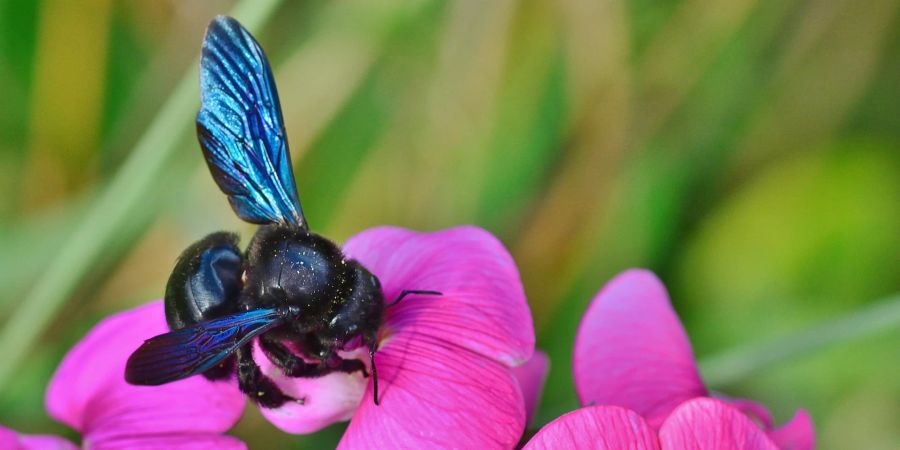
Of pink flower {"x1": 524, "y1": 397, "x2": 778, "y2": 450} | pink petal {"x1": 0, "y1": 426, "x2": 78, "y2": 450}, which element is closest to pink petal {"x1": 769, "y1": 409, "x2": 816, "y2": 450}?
pink flower {"x1": 524, "y1": 397, "x2": 778, "y2": 450}

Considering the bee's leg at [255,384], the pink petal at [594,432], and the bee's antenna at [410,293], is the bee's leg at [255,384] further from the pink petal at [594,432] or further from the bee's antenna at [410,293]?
the pink petal at [594,432]

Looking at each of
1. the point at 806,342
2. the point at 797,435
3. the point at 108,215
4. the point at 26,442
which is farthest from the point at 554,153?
the point at 26,442

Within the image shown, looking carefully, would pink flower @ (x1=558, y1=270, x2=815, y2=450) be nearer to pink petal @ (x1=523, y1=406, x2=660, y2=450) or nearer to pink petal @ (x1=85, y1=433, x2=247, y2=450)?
pink petal @ (x1=523, y1=406, x2=660, y2=450)

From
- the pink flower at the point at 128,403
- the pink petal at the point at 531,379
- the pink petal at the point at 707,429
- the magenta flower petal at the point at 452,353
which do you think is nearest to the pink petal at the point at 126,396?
the pink flower at the point at 128,403

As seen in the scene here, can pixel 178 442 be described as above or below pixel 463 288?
below

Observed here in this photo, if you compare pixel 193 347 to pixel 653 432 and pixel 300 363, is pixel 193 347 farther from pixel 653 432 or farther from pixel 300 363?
pixel 653 432

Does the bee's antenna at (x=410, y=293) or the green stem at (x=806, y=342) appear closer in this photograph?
the bee's antenna at (x=410, y=293)
